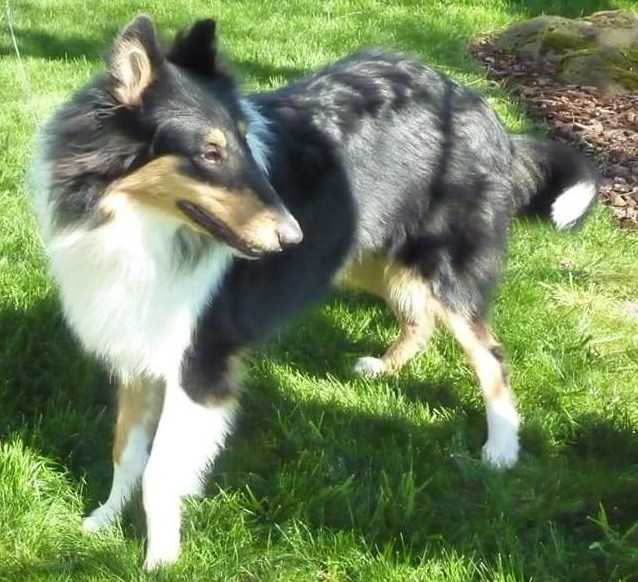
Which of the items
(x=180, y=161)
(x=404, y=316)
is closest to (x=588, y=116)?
(x=404, y=316)

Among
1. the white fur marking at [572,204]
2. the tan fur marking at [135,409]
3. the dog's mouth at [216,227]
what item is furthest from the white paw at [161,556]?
the white fur marking at [572,204]

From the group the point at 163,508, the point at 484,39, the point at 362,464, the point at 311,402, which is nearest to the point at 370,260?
the point at 311,402

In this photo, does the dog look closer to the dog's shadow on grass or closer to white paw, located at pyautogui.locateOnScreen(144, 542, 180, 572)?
white paw, located at pyautogui.locateOnScreen(144, 542, 180, 572)

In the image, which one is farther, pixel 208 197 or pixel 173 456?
pixel 173 456

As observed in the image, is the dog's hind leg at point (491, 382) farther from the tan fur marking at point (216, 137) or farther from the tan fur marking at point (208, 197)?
the tan fur marking at point (216, 137)

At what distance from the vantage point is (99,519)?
3.14m

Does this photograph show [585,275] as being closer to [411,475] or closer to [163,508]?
[411,475]

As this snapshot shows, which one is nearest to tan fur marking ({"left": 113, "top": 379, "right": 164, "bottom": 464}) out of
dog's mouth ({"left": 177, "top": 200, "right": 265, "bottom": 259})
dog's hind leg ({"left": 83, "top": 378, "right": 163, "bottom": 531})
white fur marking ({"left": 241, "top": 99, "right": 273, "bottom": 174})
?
dog's hind leg ({"left": 83, "top": 378, "right": 163, "bottom": 531})

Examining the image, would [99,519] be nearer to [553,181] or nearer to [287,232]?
[287,232]

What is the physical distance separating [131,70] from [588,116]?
5.37 meters

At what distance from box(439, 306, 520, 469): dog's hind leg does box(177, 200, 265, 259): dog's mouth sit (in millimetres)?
1278

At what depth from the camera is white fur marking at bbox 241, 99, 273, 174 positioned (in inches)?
122

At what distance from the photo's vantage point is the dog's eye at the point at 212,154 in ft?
9.11

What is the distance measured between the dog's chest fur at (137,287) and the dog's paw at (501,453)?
1250mm
